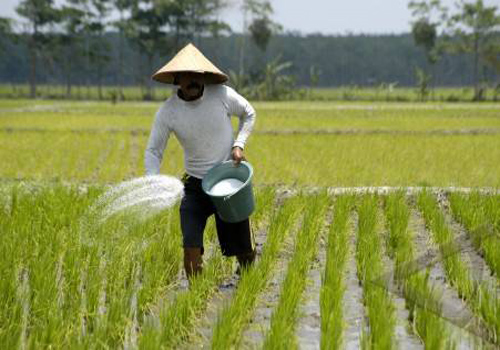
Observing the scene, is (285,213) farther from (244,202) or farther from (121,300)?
(121,300)

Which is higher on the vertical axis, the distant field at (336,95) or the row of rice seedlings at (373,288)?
the row of rice seedlings at (373,288)

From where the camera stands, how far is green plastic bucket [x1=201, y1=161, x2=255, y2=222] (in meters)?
2.99

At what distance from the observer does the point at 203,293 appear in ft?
9.83

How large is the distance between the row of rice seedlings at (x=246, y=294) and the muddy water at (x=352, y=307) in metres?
0.37

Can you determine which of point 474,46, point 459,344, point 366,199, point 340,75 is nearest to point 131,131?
point 366,199

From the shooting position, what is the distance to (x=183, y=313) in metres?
2.59

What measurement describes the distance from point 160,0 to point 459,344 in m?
40.8

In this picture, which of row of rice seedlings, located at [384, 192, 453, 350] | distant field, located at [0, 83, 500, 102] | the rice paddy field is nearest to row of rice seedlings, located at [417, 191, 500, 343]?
the rice paddy field

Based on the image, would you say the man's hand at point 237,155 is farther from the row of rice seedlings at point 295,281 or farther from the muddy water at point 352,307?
the muddy water at point 352,307

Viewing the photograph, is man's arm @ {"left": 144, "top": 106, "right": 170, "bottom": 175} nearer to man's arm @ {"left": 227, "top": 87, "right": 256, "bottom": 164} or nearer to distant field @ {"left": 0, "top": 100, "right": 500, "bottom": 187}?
man's arm @ {"left": 227, "top": 87, "right": 256, "bottom": 164}

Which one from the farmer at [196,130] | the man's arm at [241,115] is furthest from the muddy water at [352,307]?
the man's arm at [241,115]

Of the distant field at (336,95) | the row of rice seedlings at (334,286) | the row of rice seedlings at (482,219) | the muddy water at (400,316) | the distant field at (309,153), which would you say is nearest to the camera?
the row of rice seedlings at (334,286)

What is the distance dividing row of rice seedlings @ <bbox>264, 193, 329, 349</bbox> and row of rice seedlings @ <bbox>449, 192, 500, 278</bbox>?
0.89m

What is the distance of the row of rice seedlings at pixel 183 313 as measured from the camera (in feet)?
7.32
